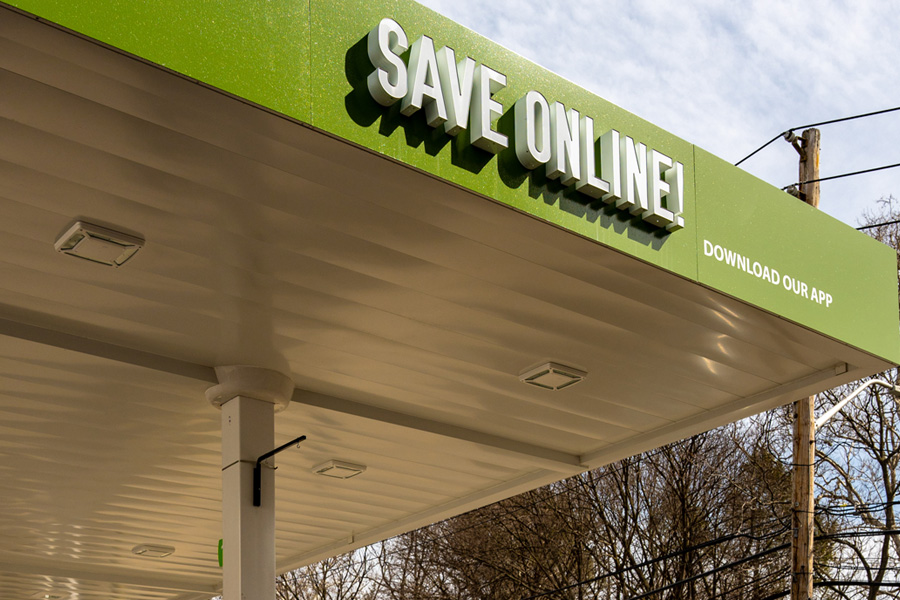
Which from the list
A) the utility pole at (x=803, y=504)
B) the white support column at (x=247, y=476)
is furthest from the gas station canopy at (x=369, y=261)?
the utility pole at (x=803, y=504)

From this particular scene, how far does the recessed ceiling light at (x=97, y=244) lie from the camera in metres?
5.54

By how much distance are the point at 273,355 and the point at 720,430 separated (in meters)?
17.7

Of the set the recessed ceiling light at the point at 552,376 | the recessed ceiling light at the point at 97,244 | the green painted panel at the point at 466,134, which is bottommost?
the recessed ceiling light at the point at 552,376

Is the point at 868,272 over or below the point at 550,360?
over

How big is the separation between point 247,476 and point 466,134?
3290mm

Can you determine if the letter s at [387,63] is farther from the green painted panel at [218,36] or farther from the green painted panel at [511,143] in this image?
the green painted panel at [218,36]

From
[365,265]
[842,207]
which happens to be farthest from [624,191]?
[842,207]

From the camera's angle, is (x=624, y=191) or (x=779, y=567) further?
(x=779, y=567)

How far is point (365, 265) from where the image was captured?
237 inches

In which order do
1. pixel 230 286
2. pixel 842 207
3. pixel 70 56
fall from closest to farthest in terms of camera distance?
pixel 70 56 → pixel 230 286 → pixel 842 207

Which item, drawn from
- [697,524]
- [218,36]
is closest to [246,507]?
[218,36]

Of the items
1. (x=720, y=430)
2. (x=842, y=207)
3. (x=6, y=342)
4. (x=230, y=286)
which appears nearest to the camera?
(x=230, y=286)

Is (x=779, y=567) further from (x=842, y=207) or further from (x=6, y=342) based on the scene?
(x=6, y=342)

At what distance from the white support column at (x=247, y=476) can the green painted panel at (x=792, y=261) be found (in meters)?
3.31
